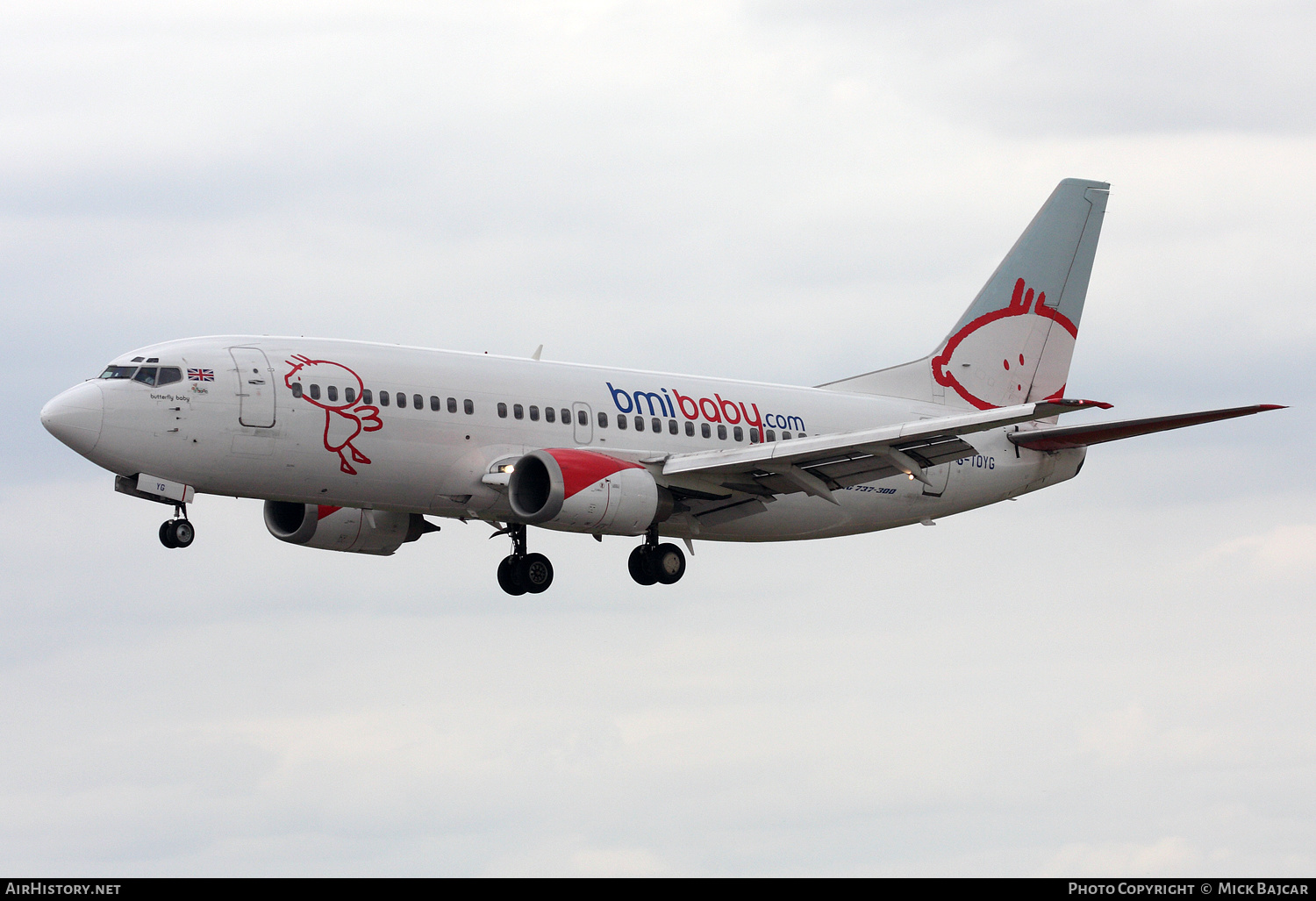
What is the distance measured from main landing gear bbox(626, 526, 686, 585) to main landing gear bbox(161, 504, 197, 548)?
1106 centimetres

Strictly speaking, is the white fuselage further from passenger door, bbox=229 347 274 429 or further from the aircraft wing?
the aircraft wing

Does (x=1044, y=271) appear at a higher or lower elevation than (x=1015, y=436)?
higher

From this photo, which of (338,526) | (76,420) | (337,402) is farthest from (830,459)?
(76,420)

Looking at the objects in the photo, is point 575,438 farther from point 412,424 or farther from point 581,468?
point 412,424

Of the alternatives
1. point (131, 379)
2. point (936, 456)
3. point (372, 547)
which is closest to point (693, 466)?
point (936, 456)

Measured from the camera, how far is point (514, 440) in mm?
43406

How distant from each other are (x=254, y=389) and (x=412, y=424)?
3.52 metres

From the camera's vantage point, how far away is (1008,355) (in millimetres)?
53375

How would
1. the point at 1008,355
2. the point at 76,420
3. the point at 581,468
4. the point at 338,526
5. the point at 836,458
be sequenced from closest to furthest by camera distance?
1. the point at 76,420
2. the point at 581,468
3. the point at 836,458
4. the point at 338,526
5. the point at 1008,355

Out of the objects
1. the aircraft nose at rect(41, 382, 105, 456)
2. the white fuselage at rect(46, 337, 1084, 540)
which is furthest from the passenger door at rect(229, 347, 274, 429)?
the aircraft nose at rect(41, 382, 105, 456)

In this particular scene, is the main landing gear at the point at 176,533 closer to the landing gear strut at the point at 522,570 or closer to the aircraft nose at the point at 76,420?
the aircraft nose at the point at 76,420

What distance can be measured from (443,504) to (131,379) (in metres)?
7.37

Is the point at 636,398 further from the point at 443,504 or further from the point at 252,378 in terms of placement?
the point at 252,378

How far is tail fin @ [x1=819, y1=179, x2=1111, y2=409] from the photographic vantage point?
173 ft
